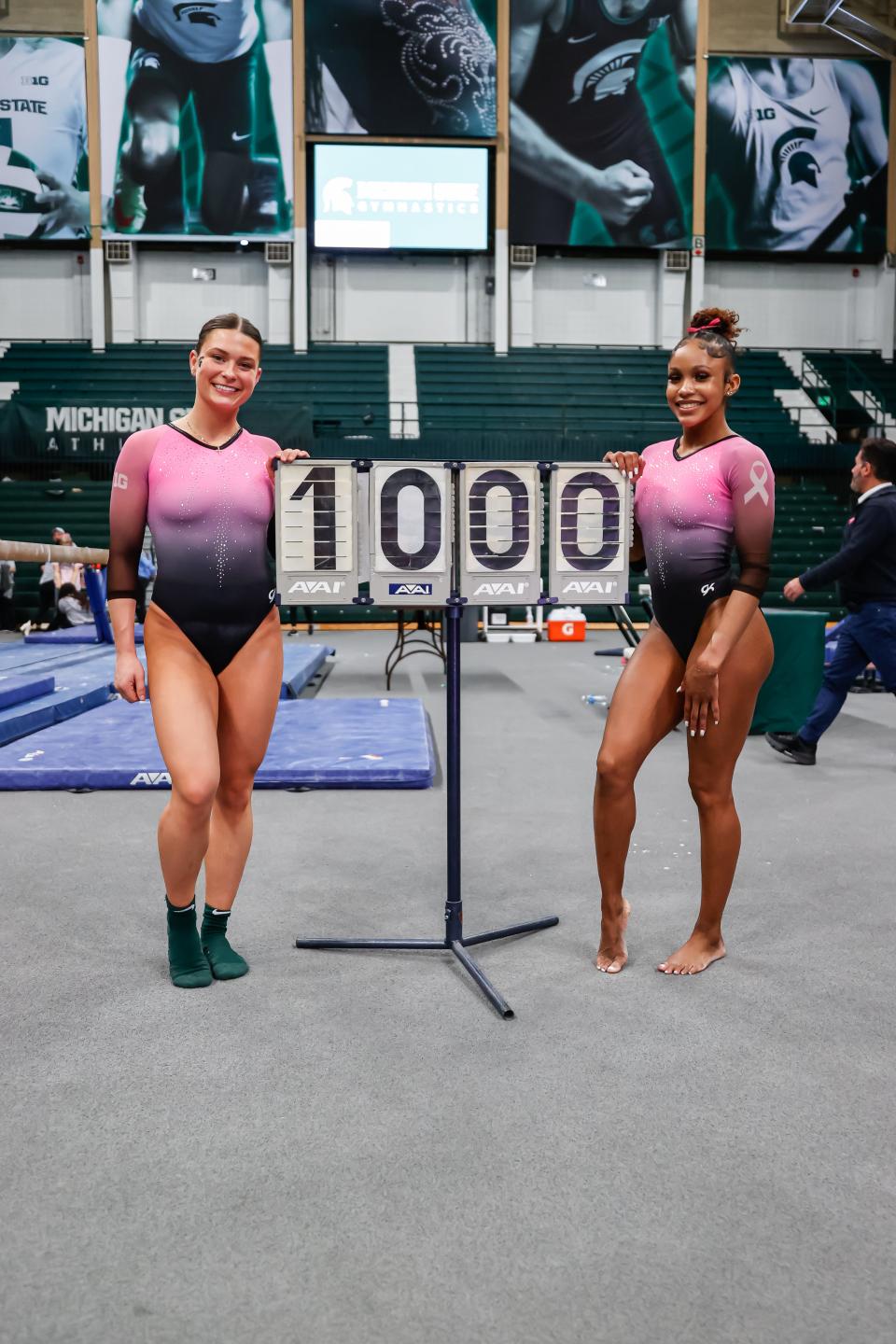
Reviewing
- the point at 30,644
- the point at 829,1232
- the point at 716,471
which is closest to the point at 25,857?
the point at 716,471

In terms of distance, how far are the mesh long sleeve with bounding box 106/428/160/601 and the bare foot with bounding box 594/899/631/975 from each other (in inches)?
54.9

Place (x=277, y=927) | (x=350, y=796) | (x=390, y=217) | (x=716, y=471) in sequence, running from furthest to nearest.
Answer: (x=390, y=217) < (x=350, y=796) < (x=277, y=927) < (x=716, y=471)

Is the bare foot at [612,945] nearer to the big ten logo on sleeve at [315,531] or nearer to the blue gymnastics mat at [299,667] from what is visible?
the big ten logo on sleeve at [315,531]

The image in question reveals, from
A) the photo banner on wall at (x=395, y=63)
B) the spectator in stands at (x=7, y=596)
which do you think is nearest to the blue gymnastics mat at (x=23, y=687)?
the spectator in stands at (x=7, y=596)

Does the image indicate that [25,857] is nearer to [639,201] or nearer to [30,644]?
[30,644]

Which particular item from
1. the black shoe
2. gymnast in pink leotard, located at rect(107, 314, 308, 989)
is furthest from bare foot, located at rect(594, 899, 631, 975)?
the black shoe

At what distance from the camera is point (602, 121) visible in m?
18.5

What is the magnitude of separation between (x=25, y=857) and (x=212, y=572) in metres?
1.63

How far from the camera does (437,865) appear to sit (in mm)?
3438

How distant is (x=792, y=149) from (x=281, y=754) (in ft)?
61.1

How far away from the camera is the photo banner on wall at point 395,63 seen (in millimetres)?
17938

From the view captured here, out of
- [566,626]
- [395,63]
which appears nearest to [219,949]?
[566,626]

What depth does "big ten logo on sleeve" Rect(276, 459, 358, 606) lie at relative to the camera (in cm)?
237

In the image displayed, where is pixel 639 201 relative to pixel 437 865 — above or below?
above
